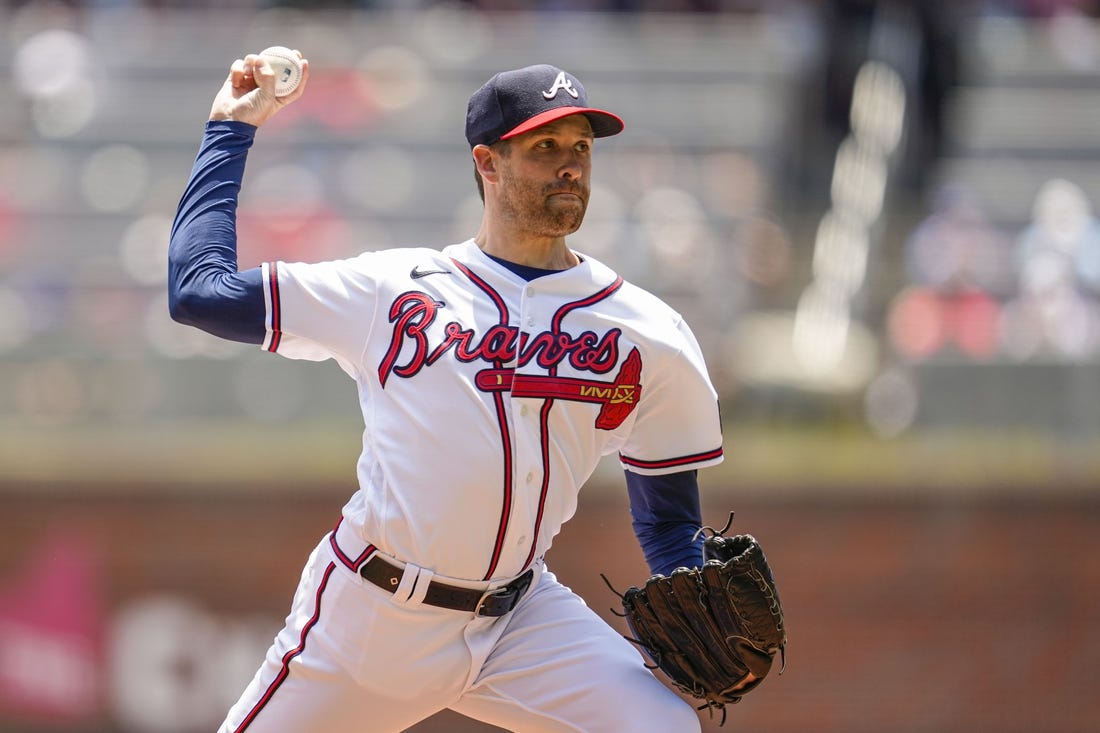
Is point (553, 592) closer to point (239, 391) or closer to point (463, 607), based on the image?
point (463, 607)

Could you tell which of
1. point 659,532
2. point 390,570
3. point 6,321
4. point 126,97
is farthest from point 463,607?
point 126,97

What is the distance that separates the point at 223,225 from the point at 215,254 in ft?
0.29

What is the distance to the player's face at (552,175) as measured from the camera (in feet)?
10.6

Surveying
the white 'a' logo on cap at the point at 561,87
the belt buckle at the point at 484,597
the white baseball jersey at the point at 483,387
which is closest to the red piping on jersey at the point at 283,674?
the white baseball jersey at the point at 483,387

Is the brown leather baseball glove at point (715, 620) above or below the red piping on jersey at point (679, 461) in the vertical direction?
below

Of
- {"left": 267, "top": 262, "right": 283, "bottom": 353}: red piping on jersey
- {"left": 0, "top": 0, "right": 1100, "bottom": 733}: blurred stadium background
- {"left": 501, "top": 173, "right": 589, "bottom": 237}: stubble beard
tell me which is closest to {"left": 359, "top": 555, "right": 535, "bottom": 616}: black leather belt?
{"left": 267, "top": 262, "right": 283, "bottom": 353}: red piping on jersey

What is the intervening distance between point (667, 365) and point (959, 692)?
4806 mm

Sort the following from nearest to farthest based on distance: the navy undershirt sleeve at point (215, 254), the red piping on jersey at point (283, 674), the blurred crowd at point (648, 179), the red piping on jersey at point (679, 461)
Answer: the navy undershirt sleeve at point (215, 254) < the red piping on jersey at point (283, 674) < the red piping on jersey at point (679, 461) < the blurred crowd at point (648, 179)

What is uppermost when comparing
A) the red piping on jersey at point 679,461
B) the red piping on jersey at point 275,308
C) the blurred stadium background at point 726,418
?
the red piping on jersey at point 275,308

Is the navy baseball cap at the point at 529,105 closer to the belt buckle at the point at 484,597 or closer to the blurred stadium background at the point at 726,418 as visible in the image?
the belt buckle at the point at 484,597

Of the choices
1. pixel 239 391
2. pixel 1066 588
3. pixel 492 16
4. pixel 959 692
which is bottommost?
pixel 959 692

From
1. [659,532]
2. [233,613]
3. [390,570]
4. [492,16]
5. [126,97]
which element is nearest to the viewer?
[390,570]

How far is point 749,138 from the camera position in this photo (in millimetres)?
10719

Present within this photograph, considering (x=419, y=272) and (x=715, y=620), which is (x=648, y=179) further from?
(x=715, y=620)
